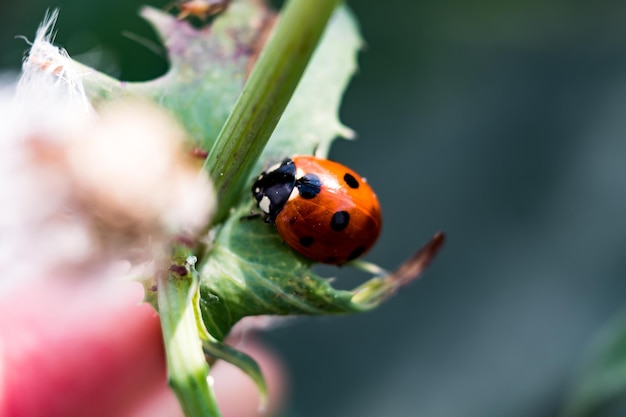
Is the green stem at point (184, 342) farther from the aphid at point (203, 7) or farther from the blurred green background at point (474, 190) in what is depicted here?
the blurred green background at point (474, 190)

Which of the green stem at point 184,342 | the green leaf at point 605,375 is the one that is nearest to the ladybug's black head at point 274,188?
the green stem at point 184,342

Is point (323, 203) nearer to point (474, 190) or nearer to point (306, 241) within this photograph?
point (306, 241)

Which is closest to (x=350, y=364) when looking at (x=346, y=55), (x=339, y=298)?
(x=346, y=55)

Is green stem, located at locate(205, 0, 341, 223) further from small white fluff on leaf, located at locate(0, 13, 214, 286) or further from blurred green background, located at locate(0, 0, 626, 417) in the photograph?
blurred green background, located at locate(0, 0, 626, 417)

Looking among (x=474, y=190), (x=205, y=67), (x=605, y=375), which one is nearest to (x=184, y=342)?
(x=205, y=67)

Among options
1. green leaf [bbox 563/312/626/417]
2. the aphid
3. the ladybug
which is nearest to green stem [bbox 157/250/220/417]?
the ladybug
